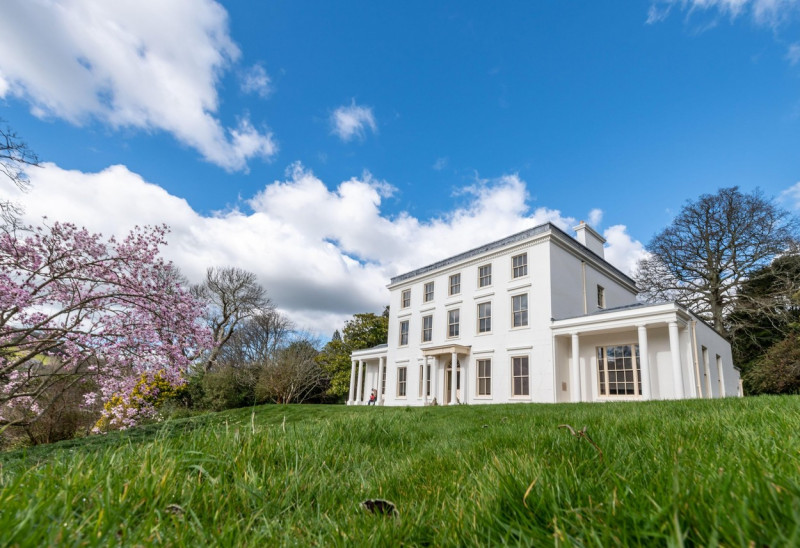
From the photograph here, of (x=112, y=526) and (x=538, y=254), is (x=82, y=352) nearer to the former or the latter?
(x=112, y=526)

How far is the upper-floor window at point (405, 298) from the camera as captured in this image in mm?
27703

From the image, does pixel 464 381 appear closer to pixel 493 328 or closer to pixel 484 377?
pixel 484 377

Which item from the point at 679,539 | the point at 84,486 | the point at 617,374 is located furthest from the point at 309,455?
the point at 617,374

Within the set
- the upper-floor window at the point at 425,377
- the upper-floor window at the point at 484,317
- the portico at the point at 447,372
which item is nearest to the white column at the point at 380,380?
the upper-floor window at the point at 425,377

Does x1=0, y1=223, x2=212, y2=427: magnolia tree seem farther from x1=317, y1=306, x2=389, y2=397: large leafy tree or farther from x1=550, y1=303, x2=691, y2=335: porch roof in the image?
x1=317, y1=306, x2=389, y2=397: large leafy tree

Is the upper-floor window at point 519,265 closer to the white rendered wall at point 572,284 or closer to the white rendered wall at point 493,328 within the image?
the white rendered wall at point 493,328

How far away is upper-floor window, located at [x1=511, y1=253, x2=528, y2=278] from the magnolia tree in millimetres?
15841

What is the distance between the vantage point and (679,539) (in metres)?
0.74

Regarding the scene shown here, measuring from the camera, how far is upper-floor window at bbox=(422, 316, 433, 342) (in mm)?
25269

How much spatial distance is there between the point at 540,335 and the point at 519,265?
4106mm

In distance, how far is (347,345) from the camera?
1364 inches

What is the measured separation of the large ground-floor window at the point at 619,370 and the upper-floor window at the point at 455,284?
8683mm

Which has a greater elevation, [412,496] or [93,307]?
[93,307]

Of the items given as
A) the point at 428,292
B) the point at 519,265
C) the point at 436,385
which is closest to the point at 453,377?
the point at 436,385
